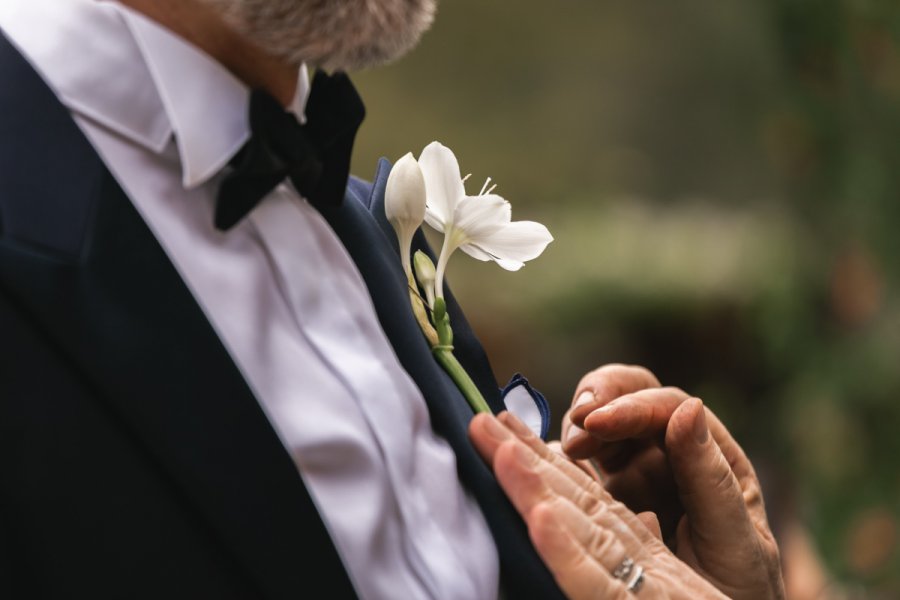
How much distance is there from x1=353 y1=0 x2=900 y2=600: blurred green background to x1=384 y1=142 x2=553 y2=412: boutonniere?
2.18 meters

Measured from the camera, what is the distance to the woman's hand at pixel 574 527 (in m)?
0.82

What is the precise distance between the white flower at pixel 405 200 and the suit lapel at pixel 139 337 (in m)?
0.28

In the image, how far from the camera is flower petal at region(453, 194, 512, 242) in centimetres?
100

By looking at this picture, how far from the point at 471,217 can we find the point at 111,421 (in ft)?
1.34

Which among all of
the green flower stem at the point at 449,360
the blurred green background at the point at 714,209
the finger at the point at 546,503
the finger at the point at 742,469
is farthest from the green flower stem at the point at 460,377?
the blurred green background at the point at 714,209

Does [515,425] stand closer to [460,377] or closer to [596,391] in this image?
[460,377]

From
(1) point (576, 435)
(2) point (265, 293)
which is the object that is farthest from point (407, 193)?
(1) point (576, 435)

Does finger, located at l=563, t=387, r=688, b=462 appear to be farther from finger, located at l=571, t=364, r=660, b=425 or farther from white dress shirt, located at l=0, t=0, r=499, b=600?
white dress shirt, located at l=0, t=0, r=499, b=600

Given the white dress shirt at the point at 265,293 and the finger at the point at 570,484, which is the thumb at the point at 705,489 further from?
the white dress shirt at the point at 265,293

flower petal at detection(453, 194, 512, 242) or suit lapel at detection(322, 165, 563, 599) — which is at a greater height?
flower petal at detection(453, 194, 512, 242)

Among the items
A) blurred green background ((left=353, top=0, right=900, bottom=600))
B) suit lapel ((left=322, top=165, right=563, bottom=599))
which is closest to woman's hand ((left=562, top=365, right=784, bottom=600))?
suit lapel ((left=322, top=165, right=563, bottom=599))

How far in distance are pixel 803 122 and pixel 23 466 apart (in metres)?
2.77

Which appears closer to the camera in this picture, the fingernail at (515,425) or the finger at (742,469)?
the fingernail at (515,425)

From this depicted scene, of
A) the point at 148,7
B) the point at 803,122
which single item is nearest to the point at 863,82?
the point at 803,122
